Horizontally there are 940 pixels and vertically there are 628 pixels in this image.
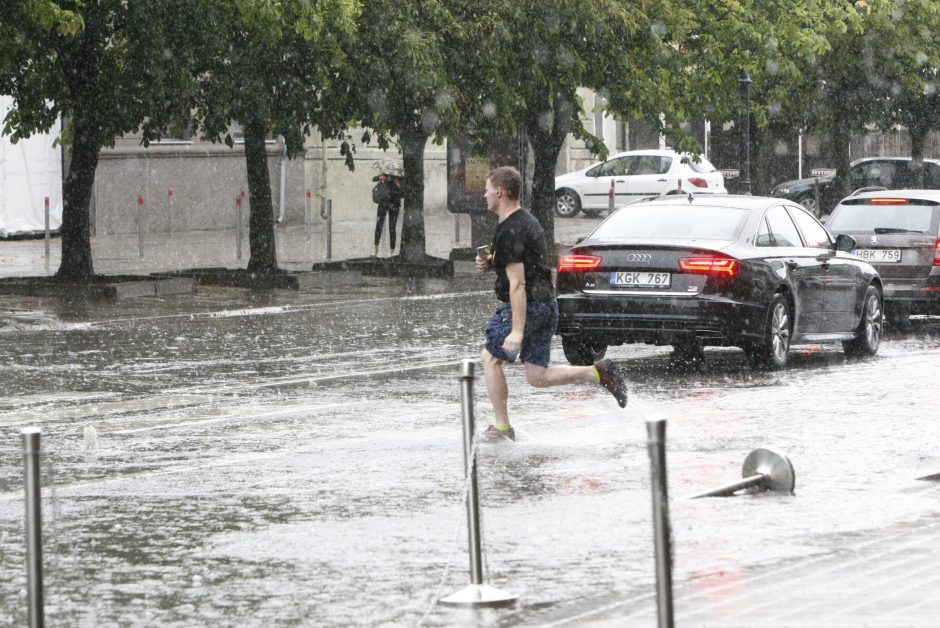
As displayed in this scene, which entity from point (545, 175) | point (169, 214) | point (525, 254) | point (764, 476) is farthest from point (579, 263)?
point (169, 214)

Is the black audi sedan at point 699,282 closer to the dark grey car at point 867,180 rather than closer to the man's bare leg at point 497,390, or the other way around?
the man's bare leg at point 497,390

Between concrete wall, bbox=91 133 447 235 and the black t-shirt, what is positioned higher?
concrete wall, bbox=91 133 447 235


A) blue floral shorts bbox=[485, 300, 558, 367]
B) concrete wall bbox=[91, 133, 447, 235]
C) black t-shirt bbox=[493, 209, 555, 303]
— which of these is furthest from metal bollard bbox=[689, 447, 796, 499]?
concrete wall bbox=[91, 133, 447, 235]

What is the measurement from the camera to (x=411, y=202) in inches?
1153

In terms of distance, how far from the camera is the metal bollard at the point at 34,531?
5.60 m

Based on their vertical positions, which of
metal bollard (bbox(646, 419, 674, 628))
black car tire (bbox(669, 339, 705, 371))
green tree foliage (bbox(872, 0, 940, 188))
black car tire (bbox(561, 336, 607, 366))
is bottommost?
black car tire (bbox(669, 339, 705, 371))

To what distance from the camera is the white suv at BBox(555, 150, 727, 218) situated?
45531mm

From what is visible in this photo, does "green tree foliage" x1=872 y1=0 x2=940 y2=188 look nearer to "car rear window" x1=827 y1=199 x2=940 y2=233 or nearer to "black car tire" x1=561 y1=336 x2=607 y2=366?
"car rear window" x1=827 y1=199 x2=940 y2=233

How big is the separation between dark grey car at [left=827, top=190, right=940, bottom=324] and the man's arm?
10.0 meters

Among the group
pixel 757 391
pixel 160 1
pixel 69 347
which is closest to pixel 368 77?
pixel 160 1

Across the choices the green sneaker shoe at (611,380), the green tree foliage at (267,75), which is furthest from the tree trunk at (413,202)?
the green sneaker shoe at (611,380)

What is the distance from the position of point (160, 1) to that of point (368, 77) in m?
3.89

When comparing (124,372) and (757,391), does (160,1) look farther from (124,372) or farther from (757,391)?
(757,391)

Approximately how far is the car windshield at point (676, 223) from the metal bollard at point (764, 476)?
6515 millimetres
